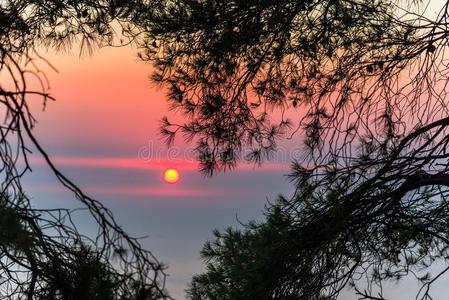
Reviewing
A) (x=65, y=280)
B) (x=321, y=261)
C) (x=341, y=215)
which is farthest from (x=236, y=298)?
(x=65, y=280)

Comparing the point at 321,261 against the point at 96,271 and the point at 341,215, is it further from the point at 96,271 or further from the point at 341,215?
the point at 96,271

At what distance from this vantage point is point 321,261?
13.3 ft

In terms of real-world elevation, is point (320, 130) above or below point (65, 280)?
above

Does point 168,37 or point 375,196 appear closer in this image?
point 375,196

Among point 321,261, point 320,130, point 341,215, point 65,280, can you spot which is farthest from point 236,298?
point 65,280

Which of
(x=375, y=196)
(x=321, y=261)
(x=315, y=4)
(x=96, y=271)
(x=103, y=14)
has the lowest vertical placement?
(x=96, y=271)

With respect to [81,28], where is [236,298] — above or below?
below

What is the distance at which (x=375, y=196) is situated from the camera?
4145 mm

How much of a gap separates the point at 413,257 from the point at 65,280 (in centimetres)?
350

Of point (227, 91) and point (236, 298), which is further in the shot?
point (227, 91)

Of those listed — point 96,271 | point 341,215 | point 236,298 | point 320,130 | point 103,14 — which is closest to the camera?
point 96,271

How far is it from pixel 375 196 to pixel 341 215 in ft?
1.07

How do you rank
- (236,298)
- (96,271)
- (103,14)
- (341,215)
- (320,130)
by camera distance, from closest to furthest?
(96,271), (341,215), (236,298), (320,130), (103,14)

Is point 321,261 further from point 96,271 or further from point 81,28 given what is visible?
point 81,28
